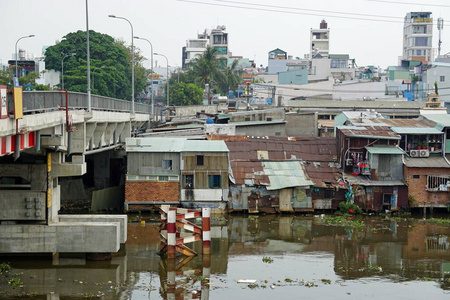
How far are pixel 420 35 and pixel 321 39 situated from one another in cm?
1642

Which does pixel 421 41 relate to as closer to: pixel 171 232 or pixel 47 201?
pixel 171 232

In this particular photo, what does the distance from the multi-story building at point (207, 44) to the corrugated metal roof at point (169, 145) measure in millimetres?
72496

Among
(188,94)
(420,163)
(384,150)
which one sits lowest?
(420,163)

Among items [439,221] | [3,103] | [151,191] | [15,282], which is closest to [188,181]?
[151,191]

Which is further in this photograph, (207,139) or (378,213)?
(207,139)

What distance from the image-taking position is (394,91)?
83.5 meters

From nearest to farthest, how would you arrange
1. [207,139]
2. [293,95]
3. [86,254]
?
[86,254]
[207,139]
[293,95]

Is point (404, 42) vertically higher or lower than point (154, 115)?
higher

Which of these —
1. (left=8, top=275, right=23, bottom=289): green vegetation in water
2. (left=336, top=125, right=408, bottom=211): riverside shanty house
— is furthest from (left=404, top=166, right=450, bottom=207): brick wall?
(left=8, top=275, right=23, bottom=289): green vegetation in water

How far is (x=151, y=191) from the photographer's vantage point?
34438 millimetres

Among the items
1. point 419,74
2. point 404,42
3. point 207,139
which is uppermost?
point 404,42

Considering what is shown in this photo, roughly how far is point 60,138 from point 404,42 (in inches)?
4232

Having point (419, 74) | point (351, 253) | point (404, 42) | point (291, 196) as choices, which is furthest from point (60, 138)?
point (404, 42)

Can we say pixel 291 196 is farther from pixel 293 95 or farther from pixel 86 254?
pixel 293 95
